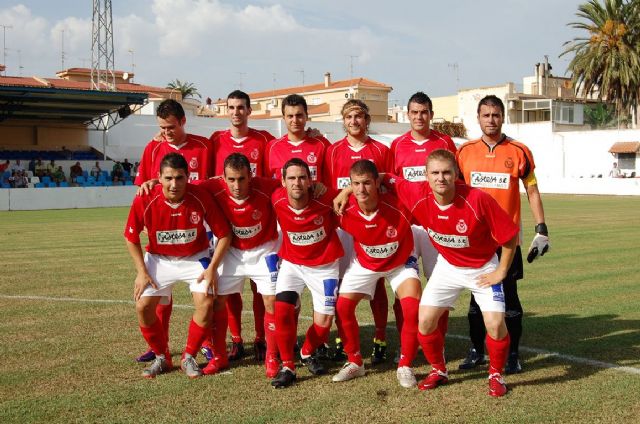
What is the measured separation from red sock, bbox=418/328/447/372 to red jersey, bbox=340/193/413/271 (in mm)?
633

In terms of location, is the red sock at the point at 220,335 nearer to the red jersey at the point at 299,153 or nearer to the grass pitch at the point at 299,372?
the grass pitch at the point at 299,372

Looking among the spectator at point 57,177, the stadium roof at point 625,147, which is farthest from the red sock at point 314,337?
the stadium roof at point 625,147

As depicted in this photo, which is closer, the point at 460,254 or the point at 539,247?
the point at 460,254

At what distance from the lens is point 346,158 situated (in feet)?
19.3

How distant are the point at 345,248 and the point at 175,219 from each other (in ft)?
4.68

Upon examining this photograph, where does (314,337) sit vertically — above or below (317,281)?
below

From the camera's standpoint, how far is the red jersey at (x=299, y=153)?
5.99 metres

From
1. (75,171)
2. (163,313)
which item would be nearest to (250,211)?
(163,313)

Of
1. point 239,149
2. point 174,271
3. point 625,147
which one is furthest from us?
point 625,147

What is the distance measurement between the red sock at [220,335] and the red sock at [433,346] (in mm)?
1608

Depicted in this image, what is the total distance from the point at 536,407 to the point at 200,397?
2.27 m

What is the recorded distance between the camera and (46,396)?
475 cm

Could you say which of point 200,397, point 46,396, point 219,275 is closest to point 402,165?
point 219,275

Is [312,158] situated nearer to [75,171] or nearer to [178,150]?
[178,150]
